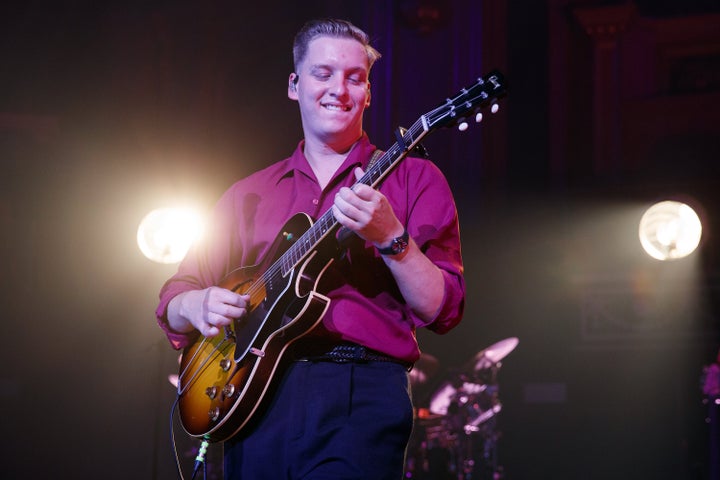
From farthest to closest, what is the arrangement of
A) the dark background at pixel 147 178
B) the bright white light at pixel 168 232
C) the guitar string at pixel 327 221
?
the dark background at pixel 147 178, the bright white light at pixel 168 232, the guitar string at pixel 327 221

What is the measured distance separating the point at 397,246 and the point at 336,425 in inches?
18.3

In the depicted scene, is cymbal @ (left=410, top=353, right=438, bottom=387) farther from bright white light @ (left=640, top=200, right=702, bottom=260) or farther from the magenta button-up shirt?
the magenta button-up shirt

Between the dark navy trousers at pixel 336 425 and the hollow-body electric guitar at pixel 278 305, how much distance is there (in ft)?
0.24

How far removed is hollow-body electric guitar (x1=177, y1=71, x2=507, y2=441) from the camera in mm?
2021

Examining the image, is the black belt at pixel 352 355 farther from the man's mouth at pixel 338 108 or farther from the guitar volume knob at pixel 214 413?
the man's mouth at pixel 338 108

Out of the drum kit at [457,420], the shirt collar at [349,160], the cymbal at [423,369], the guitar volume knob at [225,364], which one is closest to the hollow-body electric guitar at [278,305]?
the guitar volume knob at [225,364]

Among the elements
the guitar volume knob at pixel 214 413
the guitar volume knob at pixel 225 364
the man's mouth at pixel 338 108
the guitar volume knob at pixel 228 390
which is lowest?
the guitar volume knob at pixel 214 413

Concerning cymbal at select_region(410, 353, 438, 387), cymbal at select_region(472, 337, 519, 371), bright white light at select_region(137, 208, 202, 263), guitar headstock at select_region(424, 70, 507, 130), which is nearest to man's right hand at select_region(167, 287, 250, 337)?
guitar headstock at select_region(424, 70, 507, 130)

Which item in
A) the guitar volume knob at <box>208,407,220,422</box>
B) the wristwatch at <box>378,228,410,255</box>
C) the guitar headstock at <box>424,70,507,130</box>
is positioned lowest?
the guitar volume knob at <box>208,407,220,422</box>

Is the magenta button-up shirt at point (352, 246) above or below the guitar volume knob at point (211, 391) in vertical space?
above

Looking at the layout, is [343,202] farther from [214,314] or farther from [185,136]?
[185,136]

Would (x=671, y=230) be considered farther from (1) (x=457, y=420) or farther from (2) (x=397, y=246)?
(2) (x=397, y=246)

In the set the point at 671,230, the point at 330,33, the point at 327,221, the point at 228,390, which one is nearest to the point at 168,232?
the point at 330,33

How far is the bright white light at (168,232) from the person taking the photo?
568cm
